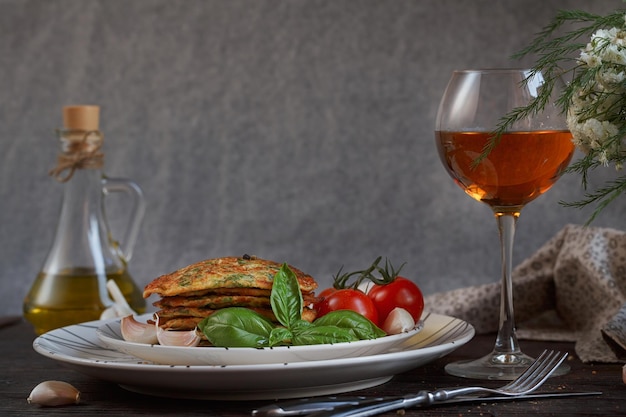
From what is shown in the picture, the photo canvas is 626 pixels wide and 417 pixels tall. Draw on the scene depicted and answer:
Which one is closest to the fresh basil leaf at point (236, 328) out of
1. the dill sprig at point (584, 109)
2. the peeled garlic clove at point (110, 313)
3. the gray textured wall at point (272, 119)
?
the dill sprig at point (584, 109)

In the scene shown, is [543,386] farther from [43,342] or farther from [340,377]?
[43,342]

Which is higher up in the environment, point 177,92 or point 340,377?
point 177,92

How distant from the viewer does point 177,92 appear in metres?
2.88

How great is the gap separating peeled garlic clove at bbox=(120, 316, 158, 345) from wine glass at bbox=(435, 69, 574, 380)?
0.43m

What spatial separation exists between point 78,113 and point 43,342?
24.4 inches

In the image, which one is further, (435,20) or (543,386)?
(435,20)

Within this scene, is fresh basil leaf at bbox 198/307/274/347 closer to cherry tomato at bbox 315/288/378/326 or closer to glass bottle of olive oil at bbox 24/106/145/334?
cherry tomato at bbox 315/288/378/326

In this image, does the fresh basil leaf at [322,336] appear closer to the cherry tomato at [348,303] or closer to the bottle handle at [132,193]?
the cherry tomato at [348,303]

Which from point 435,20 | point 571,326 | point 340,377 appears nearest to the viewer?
point 340,377

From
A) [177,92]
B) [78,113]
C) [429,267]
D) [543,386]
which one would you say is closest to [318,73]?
[177,92]

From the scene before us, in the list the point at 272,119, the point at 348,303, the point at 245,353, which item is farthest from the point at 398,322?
the point at 272,119

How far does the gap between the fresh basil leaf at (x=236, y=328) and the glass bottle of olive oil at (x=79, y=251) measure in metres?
0.64

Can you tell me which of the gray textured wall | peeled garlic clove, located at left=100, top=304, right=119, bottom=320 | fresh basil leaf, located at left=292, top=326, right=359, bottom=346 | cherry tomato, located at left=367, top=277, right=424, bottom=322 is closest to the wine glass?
cherry tomato, located at left=367, top=277, right=424, bottom=322

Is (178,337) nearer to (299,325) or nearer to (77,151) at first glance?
(299,325)
